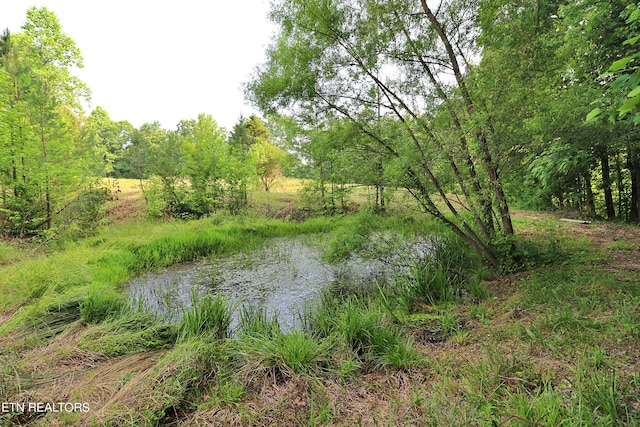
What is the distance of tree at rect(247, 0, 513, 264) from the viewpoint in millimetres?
4054

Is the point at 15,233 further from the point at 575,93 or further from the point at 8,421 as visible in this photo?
the point at 575,93

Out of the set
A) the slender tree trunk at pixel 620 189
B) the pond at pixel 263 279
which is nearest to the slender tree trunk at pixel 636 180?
the slender tree trunk at pixel 620 189

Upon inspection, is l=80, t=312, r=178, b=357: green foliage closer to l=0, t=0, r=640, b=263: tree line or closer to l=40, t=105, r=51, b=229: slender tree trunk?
l=0, t=0, r=640, b=263: tree line

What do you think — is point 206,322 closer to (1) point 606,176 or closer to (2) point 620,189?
(1) point 606,176

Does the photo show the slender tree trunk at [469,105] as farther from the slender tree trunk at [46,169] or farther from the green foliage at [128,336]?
the slender tree trunk at [46,169]

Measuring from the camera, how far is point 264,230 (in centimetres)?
950

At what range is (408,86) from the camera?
446cm

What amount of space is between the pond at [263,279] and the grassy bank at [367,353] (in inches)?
19.3

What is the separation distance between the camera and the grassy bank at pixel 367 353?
1.77m

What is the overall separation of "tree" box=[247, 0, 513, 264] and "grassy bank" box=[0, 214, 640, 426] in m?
1.38

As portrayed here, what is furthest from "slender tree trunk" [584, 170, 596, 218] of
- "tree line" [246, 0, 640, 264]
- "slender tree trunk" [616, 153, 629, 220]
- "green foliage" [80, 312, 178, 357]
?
"green foliage" [80, 312, 178, 357]

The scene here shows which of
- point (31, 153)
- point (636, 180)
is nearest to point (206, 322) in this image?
point (31, 153)

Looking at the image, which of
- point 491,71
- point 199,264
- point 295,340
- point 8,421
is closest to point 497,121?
point 491,71

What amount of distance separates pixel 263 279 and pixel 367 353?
328cm
